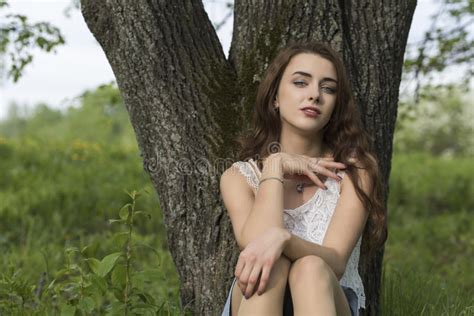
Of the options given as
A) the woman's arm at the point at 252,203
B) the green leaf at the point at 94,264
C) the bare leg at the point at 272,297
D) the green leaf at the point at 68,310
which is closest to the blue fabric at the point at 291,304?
the bare leg at the point at 272,297

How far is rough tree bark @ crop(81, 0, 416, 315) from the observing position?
10.0 feet

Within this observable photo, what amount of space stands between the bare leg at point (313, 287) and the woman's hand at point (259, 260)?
10 centimetres

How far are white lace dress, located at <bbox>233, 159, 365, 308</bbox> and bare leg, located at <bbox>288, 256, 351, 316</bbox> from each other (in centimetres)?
32

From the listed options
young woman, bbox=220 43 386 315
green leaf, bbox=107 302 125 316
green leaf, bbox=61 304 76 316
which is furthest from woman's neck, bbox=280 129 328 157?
green leaf, bbox=61 304 76 316

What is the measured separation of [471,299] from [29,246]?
10.7 ft

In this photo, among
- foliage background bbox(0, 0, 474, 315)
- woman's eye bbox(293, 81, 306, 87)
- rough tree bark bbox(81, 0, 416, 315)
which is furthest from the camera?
foliage background bbox(0, 0, 474, 315)

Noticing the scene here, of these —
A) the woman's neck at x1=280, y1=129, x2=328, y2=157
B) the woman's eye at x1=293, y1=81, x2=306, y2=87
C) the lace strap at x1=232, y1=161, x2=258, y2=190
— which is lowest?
the lace strap at x1=232, y1=161, x2=258, y2=190

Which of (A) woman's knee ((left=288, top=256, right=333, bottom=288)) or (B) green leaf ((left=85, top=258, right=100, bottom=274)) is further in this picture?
(B) green leaf ((left=85, top=258, right=100, bottom=274))

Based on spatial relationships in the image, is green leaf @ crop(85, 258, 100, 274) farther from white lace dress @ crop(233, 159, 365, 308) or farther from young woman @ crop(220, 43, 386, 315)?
white lace dress @ crop(233, 159, 365, 308)

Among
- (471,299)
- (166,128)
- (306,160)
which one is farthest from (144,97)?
(471,299)

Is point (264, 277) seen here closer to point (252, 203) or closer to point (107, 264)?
point (252, 203)

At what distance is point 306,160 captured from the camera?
9.37 ft

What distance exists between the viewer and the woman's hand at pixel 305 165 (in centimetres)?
280

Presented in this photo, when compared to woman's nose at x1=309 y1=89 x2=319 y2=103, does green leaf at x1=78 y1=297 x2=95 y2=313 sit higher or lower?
lower
